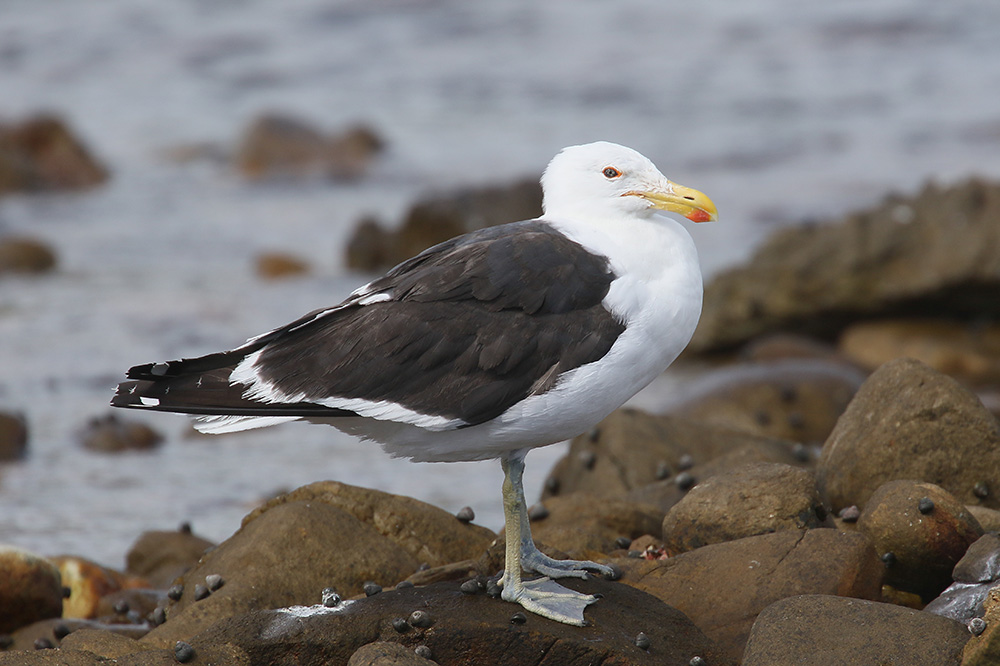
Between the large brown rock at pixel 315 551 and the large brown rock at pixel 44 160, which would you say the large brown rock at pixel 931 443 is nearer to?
the large brown rock at pixel 315 551

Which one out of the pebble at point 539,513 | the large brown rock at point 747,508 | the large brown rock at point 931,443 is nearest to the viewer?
the large brown rock at point 747,508

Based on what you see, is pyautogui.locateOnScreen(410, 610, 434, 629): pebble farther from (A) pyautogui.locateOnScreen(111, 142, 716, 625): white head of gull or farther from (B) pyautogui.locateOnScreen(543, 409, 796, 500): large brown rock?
(B) pyautogui.locateOnScreen(543, 409, 796, 500): large brown rock

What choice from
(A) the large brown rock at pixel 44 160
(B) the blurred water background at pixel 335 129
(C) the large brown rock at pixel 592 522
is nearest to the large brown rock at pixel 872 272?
(B) the blurred water background at pixel 335 129

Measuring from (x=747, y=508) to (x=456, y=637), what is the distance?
5.18 feet

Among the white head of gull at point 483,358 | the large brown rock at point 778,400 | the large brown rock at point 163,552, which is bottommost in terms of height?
the large brown rock at point 778,400

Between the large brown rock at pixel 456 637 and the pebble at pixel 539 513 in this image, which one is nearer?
the large brown rock at pixel 456 637

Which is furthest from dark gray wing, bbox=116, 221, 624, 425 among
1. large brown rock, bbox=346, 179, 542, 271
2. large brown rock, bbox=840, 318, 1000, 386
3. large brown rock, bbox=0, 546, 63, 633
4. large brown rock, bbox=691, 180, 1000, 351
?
large brown rock, bbox=346, 179, 542, 271

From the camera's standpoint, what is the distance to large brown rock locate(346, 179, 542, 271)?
14281mm

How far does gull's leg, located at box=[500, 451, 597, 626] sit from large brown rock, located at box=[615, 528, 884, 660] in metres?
0.46

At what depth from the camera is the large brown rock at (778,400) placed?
9391mm

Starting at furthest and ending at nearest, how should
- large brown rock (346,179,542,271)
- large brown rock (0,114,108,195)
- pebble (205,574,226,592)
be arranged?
large brown rock (0,114,108,195), large brown rock (346,179,542,271), pebble (205,574,226,592)

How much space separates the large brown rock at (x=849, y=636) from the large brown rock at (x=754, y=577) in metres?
0.39

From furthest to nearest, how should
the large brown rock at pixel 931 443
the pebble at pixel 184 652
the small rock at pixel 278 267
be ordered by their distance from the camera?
the small rock at pixel 278 267 < the large brown rock at pixel 931 443 < the pebble at pixel 184 652

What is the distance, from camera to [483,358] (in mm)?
4887
